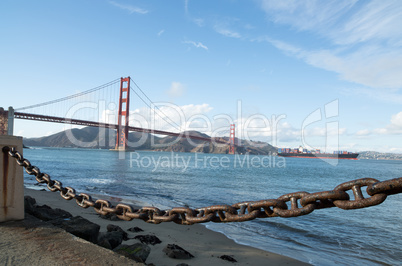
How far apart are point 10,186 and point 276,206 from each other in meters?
2.29

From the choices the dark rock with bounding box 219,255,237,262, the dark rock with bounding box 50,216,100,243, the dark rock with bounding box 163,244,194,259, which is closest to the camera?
the dark rock with bounding box 50,216,100,243

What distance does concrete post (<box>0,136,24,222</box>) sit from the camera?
7.68 ft

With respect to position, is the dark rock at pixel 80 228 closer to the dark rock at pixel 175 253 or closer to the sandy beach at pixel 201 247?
the sandy beach at pixel 201 247

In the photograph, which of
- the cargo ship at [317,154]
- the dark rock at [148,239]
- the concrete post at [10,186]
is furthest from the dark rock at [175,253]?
the cargo ship at [317,154]

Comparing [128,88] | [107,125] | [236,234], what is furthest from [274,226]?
[128,88]

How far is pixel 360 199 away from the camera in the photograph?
1071mm

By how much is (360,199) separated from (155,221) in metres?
1.13

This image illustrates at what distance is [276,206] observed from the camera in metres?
1.30

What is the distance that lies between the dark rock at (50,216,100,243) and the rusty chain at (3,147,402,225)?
1.64ft

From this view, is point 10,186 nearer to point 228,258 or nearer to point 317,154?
point 228,258

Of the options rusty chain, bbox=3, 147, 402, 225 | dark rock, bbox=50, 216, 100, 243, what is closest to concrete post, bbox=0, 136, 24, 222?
dark rock, bbox=50, 216, 100, 243

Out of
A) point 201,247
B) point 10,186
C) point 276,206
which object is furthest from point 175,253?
point 276,206

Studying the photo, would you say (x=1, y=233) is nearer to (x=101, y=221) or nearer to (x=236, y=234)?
(x=101, y=221)

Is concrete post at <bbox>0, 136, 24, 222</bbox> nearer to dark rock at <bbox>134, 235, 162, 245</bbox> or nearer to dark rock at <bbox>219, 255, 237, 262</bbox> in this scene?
dark rock at <bbox>134, 235, 162, 245</bbox>
